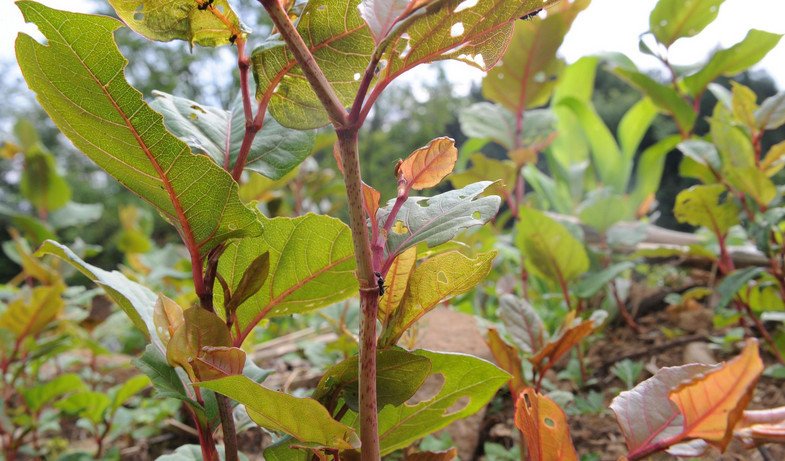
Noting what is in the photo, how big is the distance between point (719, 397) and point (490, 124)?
3.44 feet

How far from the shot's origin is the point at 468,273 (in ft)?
1.23

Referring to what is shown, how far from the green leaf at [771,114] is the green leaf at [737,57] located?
164 millimetres

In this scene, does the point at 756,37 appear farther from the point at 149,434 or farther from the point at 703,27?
the point at 149,434

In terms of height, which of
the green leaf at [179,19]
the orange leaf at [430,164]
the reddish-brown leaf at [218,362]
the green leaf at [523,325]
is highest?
the green leaf at [179,19]

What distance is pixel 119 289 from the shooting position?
383 millimetres

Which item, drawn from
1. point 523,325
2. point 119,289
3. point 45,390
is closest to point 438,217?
point 119,289

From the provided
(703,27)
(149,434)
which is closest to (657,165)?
(703,27)

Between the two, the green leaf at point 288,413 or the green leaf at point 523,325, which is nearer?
the green leaf at point 288,413

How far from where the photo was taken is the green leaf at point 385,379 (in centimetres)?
37

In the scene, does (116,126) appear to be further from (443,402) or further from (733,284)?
(733,284)

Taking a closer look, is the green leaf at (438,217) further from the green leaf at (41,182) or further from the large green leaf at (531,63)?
the green leaf at (41,182)

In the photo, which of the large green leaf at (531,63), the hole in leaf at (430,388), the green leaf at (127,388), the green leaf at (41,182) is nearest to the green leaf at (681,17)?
the large green leaf at (531,63)

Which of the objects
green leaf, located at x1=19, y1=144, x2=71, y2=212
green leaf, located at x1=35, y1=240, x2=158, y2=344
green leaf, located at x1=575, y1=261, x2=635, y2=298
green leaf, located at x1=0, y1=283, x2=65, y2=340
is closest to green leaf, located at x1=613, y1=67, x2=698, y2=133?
green leaf, located at x1=575, y1=261, x2=635, y2=298

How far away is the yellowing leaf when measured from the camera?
40 centimetres
